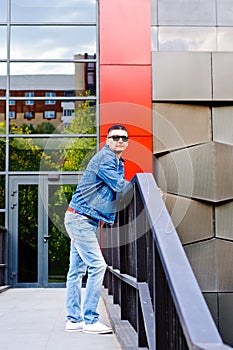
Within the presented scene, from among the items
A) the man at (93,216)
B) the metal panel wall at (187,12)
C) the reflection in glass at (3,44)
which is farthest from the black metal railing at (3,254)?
the man at (93,216)

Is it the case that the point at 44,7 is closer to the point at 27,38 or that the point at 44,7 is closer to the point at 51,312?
the point at 27,38

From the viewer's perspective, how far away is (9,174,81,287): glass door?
13016 millimetres

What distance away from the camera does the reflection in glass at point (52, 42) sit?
1397cm

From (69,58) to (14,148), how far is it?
2463mm

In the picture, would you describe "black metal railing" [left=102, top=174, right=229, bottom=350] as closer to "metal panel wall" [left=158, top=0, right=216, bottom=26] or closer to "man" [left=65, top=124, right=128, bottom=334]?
"man" [left=65, top=124, right=128, bottom=334]

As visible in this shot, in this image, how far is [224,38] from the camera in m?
14.2

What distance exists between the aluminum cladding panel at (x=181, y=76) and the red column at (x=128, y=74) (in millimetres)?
234

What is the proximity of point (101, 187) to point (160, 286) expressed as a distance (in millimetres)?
1919

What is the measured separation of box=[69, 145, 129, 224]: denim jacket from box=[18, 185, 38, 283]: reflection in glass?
849 cm

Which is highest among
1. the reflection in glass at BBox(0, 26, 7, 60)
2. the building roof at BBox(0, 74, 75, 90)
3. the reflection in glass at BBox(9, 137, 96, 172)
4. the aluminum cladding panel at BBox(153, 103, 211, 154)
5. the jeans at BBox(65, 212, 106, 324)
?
the reflection in glass at BBox(0, 26, 7, 60)

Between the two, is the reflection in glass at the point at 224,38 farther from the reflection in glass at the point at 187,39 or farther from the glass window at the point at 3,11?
the glass window at the point at 3,11

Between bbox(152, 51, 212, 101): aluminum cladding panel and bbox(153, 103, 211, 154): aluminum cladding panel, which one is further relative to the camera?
bbox(152, 51, 212, 101): aluminum cladding panel

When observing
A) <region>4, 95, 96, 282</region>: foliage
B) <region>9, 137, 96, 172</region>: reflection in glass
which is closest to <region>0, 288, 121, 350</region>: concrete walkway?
<region>4, 95, 96, 282</region>: foliage

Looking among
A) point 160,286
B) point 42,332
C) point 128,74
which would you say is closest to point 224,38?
point 128,74
